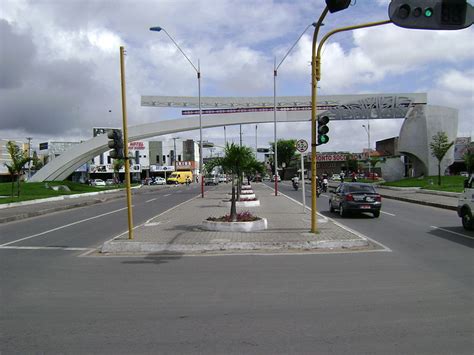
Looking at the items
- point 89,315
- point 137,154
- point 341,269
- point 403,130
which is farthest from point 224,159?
point 137,154

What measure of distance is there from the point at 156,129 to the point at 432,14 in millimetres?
41088

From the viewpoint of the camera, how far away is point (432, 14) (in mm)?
7895

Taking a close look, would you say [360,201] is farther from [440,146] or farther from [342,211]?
[440,146]

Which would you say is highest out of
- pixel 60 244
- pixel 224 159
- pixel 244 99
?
pixel 244 99

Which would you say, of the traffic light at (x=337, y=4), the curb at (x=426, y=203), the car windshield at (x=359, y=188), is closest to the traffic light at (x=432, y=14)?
the traffic light at (x=337, y=4)

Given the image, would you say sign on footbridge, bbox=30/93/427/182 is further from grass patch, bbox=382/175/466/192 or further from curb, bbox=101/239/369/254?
curb, bbox=101/239/369/254

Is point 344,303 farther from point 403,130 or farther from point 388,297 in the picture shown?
point 403,130

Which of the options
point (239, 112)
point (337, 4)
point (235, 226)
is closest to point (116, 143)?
point (235, 226)

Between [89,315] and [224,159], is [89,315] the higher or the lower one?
the lower one

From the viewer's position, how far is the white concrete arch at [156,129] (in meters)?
45.9

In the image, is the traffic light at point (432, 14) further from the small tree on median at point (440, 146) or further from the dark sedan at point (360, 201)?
the small tree on median at point (440, 146)

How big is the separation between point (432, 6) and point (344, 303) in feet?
17.7

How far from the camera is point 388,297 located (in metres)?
6.50

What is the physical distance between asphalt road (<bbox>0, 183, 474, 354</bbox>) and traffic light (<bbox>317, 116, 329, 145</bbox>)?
323 centimetres
